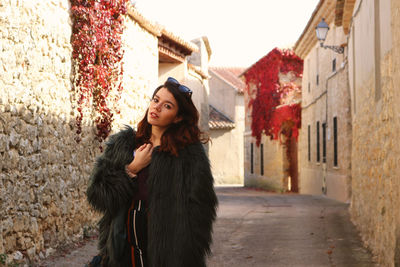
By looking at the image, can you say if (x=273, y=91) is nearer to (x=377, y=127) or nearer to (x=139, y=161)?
(x=377, y=127)

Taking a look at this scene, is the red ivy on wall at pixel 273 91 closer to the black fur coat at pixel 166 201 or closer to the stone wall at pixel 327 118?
the stone wall at pixel 327 118

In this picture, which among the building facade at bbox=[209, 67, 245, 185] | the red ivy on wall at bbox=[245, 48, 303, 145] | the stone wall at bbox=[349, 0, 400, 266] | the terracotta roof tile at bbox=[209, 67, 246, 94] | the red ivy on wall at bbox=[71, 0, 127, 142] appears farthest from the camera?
the terracotta roof tile at bbox=[209, 67, 246, 94]

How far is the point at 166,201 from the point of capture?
2.97 metres

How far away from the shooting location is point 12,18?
5.99 metres

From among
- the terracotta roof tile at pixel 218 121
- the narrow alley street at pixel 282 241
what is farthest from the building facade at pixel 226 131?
the narrow alley street at pixel 282 241

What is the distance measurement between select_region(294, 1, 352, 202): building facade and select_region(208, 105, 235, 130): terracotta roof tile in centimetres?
1016

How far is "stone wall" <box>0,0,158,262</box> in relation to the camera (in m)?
5.90

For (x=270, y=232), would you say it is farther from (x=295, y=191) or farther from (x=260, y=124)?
(x=260, y=124)

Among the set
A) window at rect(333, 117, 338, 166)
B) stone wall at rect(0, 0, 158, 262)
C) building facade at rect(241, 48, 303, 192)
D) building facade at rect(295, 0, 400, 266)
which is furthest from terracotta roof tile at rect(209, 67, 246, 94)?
stone wall at rect(0, 0, 158, 262)

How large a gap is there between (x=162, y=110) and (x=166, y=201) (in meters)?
0.51

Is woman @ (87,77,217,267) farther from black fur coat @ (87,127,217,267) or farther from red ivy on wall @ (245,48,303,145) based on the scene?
red ivy on wall @ (245,48,303,145)

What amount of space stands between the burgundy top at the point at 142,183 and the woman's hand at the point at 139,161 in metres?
0.03

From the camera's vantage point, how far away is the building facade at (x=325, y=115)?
14.7 meters

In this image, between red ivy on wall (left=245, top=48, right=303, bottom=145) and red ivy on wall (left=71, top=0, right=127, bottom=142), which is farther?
red ivy on wall (left=245, top=48, right=303, bottom=145)
